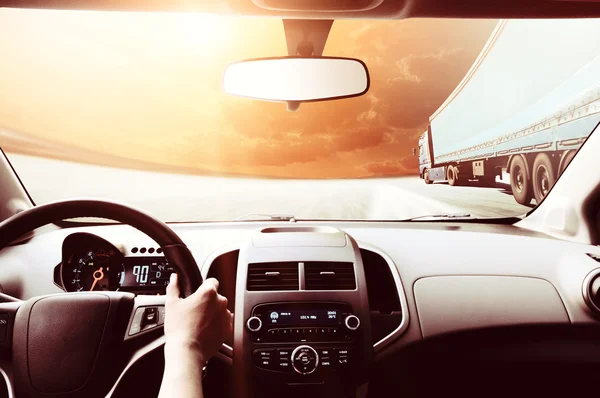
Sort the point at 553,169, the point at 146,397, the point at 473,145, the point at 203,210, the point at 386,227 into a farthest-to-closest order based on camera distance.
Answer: the point at 473,145, the point at 203,210, the point at 553,169, the point at 386,227, the point at 146,397

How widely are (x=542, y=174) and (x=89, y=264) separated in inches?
276

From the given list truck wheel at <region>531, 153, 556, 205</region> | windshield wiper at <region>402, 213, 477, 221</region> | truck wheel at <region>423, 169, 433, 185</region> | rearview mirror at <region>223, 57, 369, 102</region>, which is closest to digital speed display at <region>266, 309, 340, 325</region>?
rearview mirror at <region>223, 57, 369, 102</region>

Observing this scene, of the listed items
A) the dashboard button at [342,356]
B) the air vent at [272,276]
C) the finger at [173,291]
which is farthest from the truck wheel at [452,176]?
the finger at [173,291]

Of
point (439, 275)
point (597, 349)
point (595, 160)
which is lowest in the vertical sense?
point (597, 349)

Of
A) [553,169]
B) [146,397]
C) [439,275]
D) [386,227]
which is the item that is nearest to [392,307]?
[439,275]

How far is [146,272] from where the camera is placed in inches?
133

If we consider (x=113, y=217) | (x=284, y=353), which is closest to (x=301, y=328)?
(x=284, y=353)

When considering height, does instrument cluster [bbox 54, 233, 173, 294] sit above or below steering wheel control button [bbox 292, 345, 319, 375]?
above

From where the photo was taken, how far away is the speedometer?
3.48 m

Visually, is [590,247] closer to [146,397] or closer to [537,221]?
[537,221]

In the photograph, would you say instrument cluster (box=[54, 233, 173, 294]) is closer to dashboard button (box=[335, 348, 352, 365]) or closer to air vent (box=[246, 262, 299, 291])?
air vent (box=[246, 262, 299, 291])

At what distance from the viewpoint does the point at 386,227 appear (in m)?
4.00

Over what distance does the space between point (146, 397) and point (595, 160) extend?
135 inches

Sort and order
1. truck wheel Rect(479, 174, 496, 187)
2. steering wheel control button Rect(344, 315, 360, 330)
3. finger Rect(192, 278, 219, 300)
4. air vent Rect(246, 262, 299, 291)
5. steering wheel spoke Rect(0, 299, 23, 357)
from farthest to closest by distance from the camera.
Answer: truck wheel Rect(479, 174, 496, 187)
air vent Rect(246, 262, 299, 291)
steering wheel control button Rect(344, 315, 360, 330)
steering wheel spoke Rect(0, 299, 23, 357)
finger Rect(192, 278, 219, 300)
